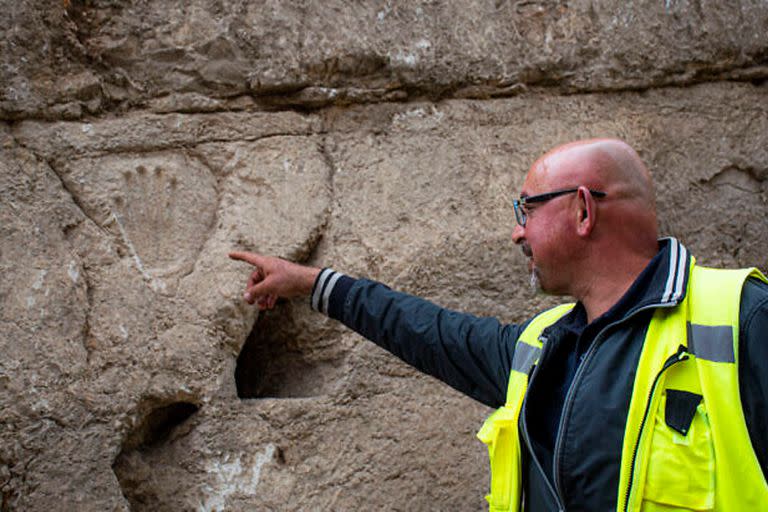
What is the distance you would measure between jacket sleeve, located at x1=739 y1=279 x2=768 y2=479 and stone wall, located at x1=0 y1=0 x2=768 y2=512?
885 mm

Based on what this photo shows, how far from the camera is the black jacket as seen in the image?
3.91 feet

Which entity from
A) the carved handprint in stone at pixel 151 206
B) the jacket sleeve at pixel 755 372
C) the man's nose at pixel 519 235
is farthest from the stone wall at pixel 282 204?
the jacket sleeve at pixel 755 372

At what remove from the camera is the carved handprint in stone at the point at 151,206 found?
1.90 meters

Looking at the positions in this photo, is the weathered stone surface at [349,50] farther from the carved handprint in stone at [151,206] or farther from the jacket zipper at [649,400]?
the jacket zipper at [649,400]

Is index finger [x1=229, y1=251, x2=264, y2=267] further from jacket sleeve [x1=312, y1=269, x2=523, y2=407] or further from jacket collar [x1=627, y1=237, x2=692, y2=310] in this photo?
jacket collar [x1=627, y1=237, x2=692, y2=310]

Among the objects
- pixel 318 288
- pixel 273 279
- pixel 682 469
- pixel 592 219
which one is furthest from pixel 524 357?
pixel 273 279

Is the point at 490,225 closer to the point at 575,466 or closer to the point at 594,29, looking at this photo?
the point at 594,29

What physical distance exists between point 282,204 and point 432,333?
0.54 metres

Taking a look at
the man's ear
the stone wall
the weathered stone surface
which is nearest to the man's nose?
the man's ear

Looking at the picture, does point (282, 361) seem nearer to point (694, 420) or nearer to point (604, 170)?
point (604, 170)

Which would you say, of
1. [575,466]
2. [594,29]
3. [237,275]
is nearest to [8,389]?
[237,275]

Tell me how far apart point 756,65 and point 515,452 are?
143 cm

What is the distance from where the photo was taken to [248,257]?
72.2 inches

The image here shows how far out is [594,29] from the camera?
2.23 m
